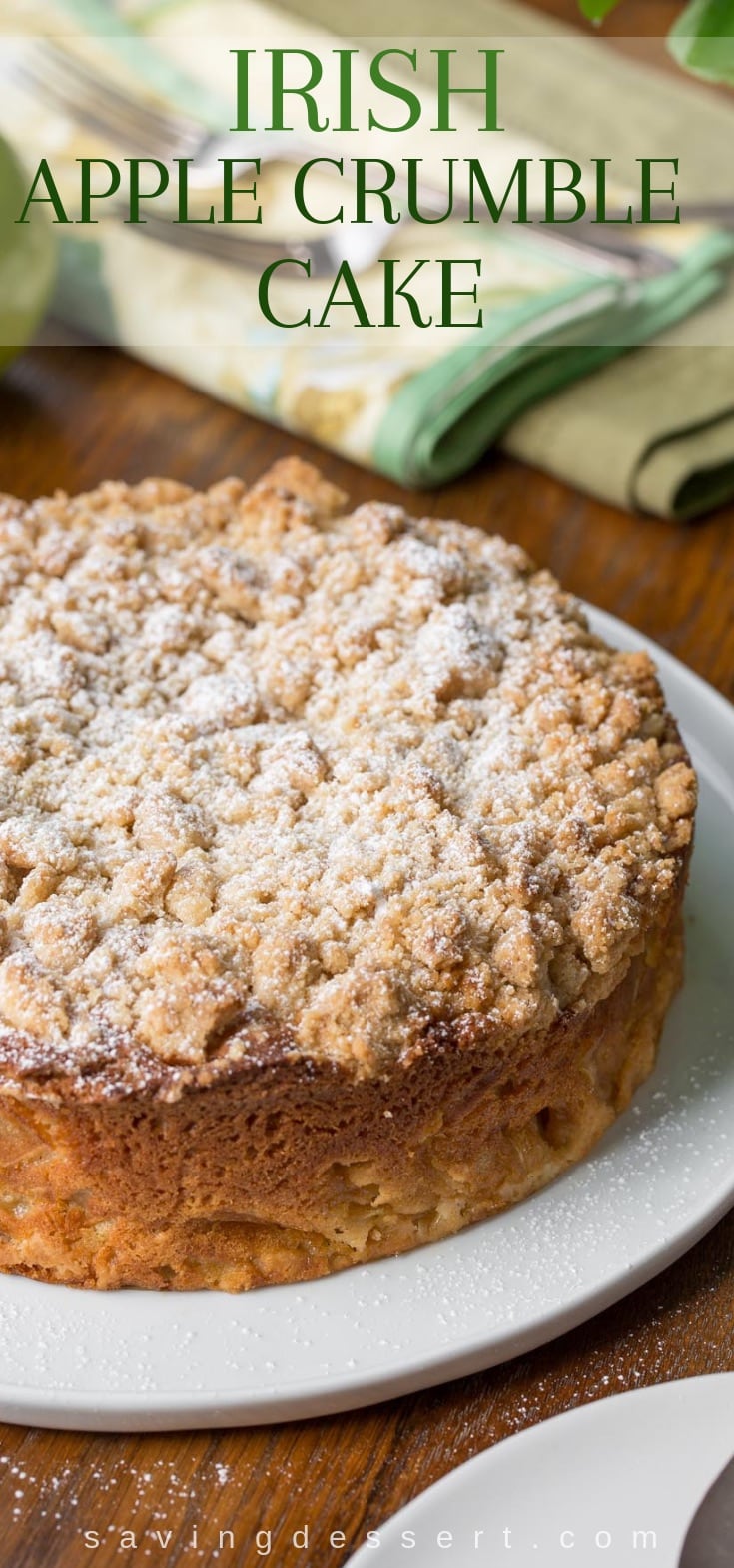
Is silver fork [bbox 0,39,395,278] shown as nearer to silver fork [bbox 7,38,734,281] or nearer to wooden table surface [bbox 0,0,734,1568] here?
silver fork [bbox 7,38,734,281]

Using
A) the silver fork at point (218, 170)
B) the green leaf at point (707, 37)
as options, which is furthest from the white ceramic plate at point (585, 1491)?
the silver fork at point (218, 170)

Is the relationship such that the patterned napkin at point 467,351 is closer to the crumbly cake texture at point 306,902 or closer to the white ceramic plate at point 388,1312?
the crumbly cake texture at point 306,902

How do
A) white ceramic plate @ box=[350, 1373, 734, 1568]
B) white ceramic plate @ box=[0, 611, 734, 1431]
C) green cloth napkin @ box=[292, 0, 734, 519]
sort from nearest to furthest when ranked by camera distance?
white ceramic plate @ box=[350, 1373, 734, 1568], white ceramic plate @ box=[0, 611, 734, 1431], green cloth napkin @ box=[292, 0, 734, 519]

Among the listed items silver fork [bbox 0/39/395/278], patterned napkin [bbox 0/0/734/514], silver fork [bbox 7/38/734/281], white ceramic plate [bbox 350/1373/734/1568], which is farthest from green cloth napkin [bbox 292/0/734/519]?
white ceramic plate [bbox 350/1373/734/1568]

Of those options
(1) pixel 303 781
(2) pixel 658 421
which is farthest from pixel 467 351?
(1) pixel 303 781

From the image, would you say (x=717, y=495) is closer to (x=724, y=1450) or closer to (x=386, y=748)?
(x=386, y=748)

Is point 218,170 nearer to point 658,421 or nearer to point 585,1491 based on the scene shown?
point 658,421
